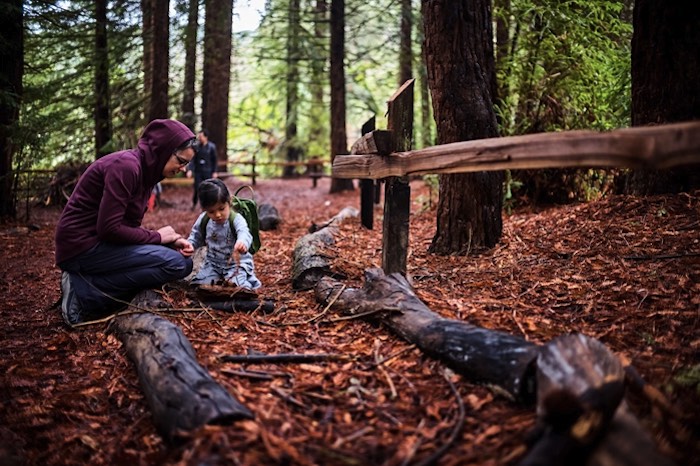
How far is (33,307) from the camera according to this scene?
17.0ft

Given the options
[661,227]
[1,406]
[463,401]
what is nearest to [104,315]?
[1,406]

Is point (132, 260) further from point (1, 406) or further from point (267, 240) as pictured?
point (267, 240)

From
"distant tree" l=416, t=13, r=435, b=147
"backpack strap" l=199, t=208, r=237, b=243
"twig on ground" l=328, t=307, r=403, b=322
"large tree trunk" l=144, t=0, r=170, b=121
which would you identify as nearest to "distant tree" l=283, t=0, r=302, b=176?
"large tree trunk" l=144, t=0, r=170, b=121

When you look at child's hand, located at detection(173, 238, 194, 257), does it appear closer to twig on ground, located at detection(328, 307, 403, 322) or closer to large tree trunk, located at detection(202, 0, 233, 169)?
twig on ground, located at detection(328, 307, 403, 322)

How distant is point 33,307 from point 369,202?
5.17 meters

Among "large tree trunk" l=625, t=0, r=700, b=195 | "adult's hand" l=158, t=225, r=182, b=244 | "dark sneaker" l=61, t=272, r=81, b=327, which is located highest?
"large tree trunk" l=625, t=0, r=700, b=195

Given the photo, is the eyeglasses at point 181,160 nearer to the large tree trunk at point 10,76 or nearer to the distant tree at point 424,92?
the large tree trunk at point 10,76

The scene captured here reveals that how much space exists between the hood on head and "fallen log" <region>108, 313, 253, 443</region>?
5.17 feet

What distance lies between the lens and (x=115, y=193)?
4273 mm

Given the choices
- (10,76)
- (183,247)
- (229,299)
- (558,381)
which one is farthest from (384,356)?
(10,76)

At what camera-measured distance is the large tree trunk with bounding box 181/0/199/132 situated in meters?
13.6

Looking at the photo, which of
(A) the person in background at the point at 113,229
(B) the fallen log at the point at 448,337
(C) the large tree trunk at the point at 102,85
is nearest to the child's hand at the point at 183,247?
(A) the person in background at the point at 113,229

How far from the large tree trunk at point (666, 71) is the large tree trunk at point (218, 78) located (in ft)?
43.3

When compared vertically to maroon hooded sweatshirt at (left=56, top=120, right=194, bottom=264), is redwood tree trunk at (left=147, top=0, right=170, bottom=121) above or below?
above
